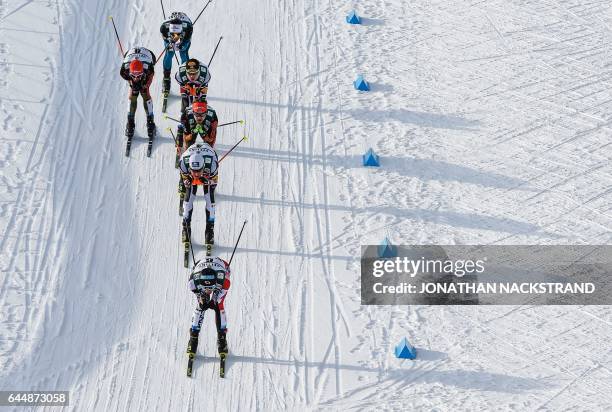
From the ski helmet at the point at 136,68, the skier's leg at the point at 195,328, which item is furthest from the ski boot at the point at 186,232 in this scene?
the ski helmet at the point at 136,68

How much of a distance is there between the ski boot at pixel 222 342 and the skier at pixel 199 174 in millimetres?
1967

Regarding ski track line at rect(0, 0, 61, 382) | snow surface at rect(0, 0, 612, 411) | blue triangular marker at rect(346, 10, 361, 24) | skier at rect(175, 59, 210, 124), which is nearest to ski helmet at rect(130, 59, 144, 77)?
skier at rect(175, 59, 210, 124)

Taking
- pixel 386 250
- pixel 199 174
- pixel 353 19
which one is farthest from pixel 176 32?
pixel 386 250

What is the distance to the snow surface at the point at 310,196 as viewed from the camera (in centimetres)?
1297

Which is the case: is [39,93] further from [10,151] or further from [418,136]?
[418,136]

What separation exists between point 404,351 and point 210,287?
10.2ft

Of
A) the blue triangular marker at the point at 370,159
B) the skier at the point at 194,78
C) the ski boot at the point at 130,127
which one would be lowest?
the blue triangular marker at the point at 370,159

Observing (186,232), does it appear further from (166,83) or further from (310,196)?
(166,83)

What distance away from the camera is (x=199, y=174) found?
13.7 meters

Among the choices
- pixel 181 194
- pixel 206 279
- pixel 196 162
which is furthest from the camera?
pixel 181 194

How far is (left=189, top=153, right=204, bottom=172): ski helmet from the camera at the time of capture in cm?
1359

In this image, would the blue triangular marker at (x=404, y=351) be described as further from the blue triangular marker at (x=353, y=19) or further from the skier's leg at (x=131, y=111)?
the blue triangular marker at (x=353, y=19)

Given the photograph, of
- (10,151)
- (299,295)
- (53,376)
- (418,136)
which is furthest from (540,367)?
(10,151)

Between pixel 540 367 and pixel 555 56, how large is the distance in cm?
867
